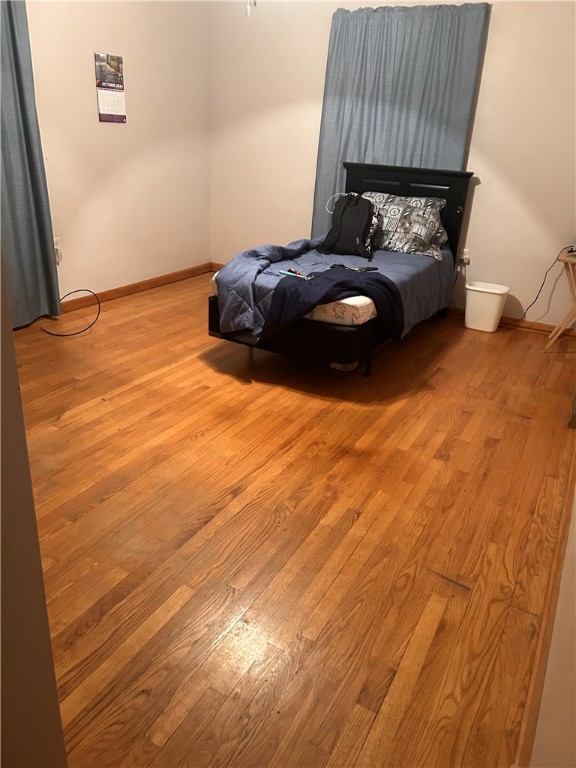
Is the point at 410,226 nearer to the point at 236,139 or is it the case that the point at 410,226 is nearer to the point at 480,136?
the point at 480,136

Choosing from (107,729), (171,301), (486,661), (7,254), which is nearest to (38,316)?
(7,254)

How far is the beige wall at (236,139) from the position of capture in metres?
3.80

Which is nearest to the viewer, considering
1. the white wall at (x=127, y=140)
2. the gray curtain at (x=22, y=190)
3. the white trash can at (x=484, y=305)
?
the gray curtain at (x=22, y=190)

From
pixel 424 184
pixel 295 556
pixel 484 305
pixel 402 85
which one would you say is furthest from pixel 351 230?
pixel 295 556

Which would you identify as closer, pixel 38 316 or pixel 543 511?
pixel 543 511

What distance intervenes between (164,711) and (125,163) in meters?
4.12

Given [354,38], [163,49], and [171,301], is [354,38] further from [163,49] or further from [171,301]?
[171,301]

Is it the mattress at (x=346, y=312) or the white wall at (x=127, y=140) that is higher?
the white wall at (x=127, y=140)

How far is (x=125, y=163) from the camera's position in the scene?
4.41 m

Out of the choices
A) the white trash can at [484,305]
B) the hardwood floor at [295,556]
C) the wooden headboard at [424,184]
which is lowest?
the hardwood floor at [295,556]

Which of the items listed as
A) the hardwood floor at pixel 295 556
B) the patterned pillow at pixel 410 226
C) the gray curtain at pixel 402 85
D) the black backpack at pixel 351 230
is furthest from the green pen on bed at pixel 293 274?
the gray curtain at pixel 402 85

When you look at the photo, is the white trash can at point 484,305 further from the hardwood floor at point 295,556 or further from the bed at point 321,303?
the hardwood floor at point 295,556

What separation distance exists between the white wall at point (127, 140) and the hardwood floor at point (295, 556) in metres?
1.35

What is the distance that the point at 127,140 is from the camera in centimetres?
439
